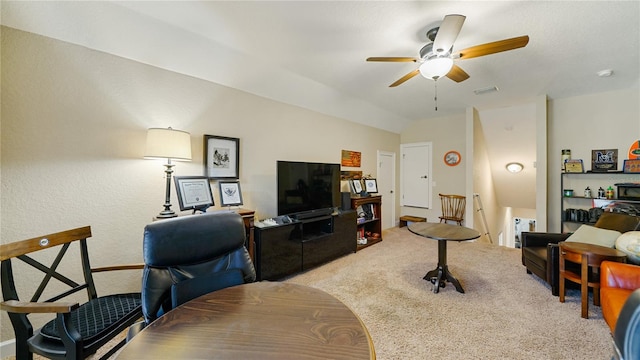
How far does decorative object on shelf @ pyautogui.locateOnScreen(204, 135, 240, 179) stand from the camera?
2729 millimetres

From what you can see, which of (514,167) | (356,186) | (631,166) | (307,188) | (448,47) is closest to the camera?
(448,47)

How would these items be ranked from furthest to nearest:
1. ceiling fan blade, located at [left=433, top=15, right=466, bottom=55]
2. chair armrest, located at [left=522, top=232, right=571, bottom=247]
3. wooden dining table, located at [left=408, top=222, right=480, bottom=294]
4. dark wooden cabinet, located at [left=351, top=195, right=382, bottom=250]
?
1. dark wooden cabinet, located at [left=351, top=195, right=382, bottom=250]
2. chair armrest, located at [left=522, top=232, right=571, bottom=247]
3. wooden dining table, located at [left=408, top=222, right=480, bottom=294]
4. ceiling fan blade, located at [left=433, top=15, right=466, bottom=55]

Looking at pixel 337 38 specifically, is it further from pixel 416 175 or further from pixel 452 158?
pixel 416 175

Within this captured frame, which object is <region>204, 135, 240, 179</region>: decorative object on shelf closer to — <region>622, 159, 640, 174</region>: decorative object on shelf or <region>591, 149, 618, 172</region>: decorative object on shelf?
<region>591, 149, 618, 172</region>: decorative object on shelf

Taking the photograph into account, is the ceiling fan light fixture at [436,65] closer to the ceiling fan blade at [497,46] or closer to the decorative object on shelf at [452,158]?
the ceiling fan blade at [497,46]

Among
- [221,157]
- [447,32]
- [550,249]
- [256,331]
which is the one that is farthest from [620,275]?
[221,157]

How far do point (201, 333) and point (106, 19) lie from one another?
2483 millimetres

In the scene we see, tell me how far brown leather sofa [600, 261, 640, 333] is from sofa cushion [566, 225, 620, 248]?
58cm

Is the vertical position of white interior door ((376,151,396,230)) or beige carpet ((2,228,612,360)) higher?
white interior door ((376,151,396,230))

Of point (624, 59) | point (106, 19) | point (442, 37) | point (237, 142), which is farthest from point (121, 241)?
point (624, 59)

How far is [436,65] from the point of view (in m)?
2.05

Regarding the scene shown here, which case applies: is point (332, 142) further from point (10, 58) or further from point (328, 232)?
point (10, 58)

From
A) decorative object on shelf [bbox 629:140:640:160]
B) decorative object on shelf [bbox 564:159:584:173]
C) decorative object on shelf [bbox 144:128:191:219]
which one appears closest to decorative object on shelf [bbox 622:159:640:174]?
decorative object on shelf [bbox 629:140:640:160]

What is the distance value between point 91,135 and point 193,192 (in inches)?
36.5
